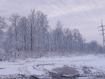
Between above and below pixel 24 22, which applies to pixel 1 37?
below

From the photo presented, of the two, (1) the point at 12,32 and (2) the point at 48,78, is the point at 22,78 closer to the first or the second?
(2) the point at 48,78

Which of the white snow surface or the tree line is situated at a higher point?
the tree line

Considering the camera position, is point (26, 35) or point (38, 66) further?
point (26, 35)

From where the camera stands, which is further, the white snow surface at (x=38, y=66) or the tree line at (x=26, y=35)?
the tree line at (x=26, y=35)

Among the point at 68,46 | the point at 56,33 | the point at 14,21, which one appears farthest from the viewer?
the point at 68,46

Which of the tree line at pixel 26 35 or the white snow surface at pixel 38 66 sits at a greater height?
the tree line at pixel 26 35

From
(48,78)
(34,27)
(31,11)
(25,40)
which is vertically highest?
(31,11)

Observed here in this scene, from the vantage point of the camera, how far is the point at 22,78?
11227mm

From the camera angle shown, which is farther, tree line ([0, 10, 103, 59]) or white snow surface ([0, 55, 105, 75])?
tree line ([0, 10, 103, 59])

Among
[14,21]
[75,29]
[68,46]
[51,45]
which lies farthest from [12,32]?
[75,29]

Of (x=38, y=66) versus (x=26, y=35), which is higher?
(x=26, y=35)

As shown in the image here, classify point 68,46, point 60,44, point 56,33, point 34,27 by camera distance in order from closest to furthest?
point 34,27, point 56,33, point 60,44, point 68,46

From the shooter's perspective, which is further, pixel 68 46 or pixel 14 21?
pixel 68 46

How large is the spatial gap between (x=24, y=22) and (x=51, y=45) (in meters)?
22.6
